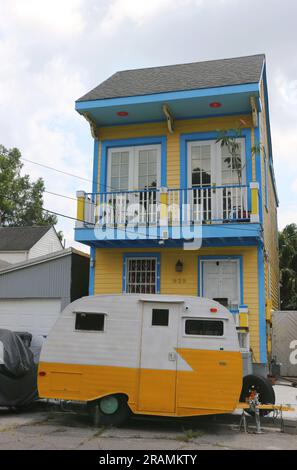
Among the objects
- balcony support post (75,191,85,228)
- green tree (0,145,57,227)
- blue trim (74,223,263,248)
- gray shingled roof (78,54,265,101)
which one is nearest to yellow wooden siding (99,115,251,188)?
gray shingled roof (78,54,265,101)

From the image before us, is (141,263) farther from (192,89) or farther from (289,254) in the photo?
(289,254)

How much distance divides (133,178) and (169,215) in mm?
2076

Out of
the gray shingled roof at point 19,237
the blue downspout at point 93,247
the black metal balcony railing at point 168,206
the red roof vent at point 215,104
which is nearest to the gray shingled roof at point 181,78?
the red roof vent at point 215,104

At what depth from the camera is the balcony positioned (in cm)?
1179

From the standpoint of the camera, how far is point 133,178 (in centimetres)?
1384

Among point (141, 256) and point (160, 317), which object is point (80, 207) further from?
point (160, 317)

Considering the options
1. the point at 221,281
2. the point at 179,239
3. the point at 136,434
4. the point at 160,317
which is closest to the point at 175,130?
the point at 179,239

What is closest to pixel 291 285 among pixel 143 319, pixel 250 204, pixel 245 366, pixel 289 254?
pixel 289 254

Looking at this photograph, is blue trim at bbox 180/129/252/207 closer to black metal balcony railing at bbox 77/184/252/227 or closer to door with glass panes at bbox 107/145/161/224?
black metal balcony railing at bbox 77/184/252/227

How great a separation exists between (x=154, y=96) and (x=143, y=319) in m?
6.97

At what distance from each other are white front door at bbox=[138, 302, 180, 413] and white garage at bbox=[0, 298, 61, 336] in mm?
6373

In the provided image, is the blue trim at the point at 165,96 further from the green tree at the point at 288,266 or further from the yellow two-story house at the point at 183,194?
the green tree at the point at 288,266

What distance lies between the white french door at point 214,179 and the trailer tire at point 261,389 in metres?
4.35

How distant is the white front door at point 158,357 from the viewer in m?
8.03
